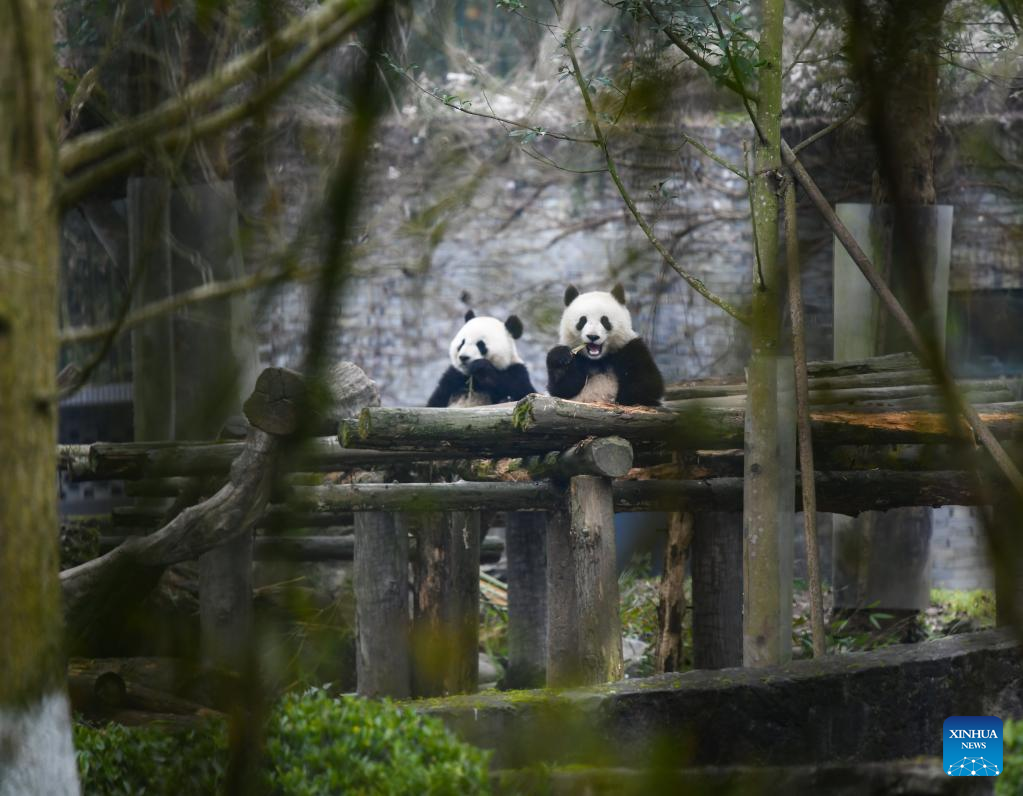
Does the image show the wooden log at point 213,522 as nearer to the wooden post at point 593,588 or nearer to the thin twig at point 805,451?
the wooden post at point 593,588

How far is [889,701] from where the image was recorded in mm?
4211

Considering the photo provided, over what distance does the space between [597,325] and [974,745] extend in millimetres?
3517

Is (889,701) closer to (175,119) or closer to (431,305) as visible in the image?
(175,119)

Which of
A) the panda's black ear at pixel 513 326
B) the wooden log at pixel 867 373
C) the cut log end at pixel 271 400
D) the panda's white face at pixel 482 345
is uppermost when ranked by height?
the panda's black ear at pixel 513 326

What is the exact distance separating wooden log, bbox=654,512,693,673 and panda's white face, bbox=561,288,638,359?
140 cm

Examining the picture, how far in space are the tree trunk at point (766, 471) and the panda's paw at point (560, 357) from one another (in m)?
1.55

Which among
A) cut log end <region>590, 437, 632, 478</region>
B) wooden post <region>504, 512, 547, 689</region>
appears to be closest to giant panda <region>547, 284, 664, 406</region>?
cut log end <region>590, 437, 632, 478</region>

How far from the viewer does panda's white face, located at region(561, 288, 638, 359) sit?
6129 mm

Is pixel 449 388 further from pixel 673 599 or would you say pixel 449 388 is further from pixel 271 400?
pixel 271 400

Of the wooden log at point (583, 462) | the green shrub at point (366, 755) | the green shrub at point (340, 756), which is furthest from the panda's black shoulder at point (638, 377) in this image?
the green shrub at point (366, 755)

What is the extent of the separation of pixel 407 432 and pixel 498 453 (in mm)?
1066

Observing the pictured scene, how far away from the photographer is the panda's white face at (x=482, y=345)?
7.13 meters

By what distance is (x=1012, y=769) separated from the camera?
264 centimetres

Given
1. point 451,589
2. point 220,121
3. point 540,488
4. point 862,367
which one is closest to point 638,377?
point 540,488
